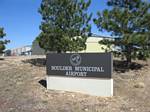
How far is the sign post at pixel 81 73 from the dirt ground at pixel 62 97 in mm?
387

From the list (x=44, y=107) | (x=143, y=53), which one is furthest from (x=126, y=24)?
(x=44, y=107)

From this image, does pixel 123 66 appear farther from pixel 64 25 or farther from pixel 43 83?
pixel 43 83

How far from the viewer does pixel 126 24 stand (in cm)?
1861

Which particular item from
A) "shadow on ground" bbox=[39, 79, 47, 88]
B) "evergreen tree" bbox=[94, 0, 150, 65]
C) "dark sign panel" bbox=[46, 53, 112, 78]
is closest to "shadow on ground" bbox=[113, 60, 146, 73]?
"evergreen tree" bbox=[94, 0, 150, 65]

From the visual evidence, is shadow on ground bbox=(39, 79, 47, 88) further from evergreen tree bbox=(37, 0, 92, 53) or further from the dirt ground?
evergreen tree bbox=(37, 0, 92, 53)

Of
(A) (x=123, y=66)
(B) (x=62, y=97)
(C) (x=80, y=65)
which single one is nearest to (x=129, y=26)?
(A) (x=123, y=66)

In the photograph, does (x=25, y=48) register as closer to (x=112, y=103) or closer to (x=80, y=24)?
(x=80, y=24)

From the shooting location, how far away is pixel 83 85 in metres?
13.3

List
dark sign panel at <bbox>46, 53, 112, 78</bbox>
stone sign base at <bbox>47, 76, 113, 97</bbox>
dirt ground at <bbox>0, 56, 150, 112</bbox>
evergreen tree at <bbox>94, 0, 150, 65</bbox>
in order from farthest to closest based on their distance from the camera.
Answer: evergreen tree at <bbox>94, 0, 150, 65</bbox>
dark sign panel at <bbox>46, 53, 112, 78</bbox>
stone sign base at <bbox>47, 76, 113, 97</bbox>
dirt ground at <bbox>0, 56, 150, 112</bbox>

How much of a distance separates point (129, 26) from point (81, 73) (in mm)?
6743

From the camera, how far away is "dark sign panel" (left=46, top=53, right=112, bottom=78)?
1287cm

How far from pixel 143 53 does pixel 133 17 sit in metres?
2.28

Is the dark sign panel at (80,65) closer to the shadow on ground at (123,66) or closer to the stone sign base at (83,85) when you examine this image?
the stone sign base at (83,85)

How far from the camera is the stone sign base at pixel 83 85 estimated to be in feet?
41.7
